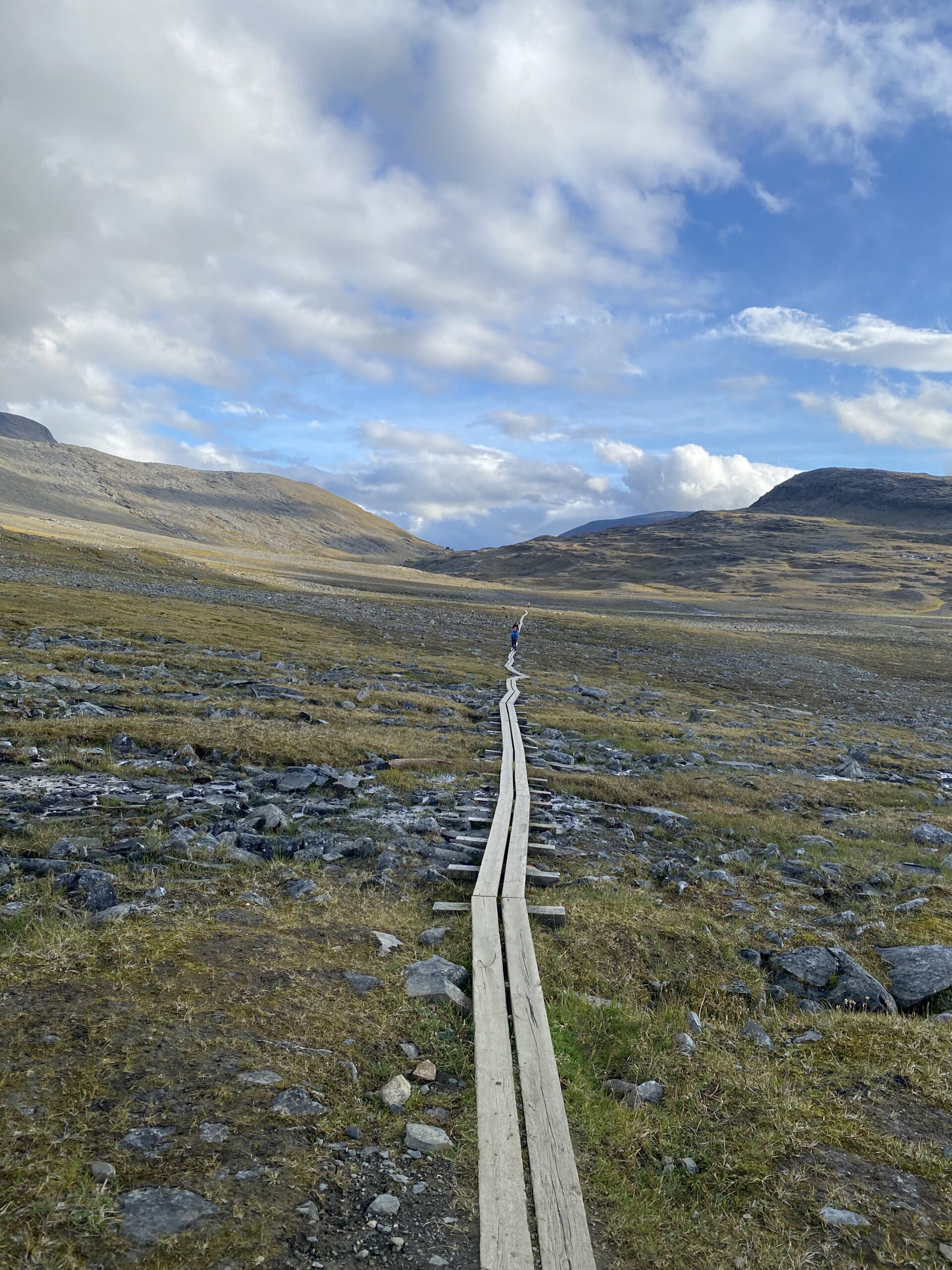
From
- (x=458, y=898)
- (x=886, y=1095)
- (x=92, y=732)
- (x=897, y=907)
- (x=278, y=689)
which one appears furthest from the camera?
(x=278, y=689)

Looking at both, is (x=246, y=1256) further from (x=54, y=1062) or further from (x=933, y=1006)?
(x=933, y=1006)

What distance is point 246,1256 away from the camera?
12.8 feet

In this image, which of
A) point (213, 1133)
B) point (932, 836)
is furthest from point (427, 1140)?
point (932, 836)

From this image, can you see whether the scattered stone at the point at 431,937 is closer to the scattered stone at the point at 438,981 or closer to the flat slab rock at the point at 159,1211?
the scattered stone at the point at 438,981

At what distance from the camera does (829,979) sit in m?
7.94

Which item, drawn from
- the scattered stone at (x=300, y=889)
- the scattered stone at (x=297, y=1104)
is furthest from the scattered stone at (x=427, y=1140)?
the scattered stone at (x=300, y=889)

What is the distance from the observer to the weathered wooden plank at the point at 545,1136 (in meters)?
4.23

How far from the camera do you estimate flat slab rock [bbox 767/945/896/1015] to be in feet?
24.7

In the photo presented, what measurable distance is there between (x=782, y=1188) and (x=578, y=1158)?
55.2 inches

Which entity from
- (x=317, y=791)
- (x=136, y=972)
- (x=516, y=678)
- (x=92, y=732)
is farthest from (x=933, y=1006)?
(x=516, y=678)

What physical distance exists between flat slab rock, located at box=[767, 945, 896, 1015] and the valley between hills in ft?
0.12

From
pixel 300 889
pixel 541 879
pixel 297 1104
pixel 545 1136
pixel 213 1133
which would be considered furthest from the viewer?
pixel 541 879

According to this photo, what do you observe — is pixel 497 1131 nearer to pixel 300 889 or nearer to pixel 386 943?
pixel 386 943

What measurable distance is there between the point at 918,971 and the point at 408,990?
577 cm
